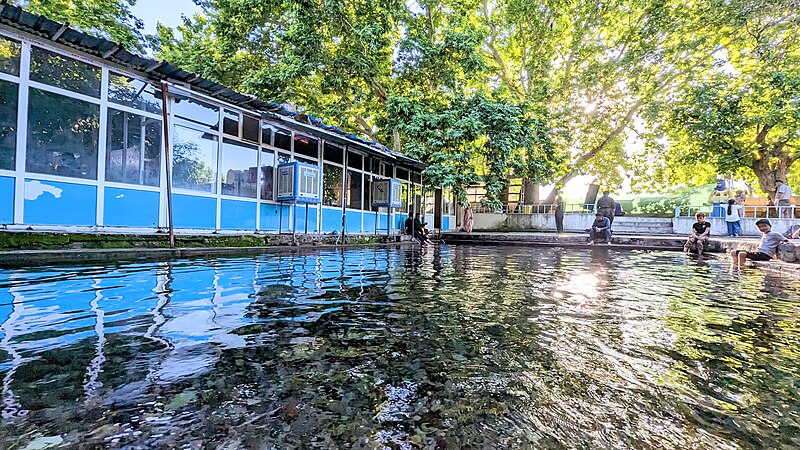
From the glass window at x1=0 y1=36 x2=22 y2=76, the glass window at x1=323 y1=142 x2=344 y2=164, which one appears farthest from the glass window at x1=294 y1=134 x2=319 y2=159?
the glass window at x1=0 y1=36 x2=22 y2=76

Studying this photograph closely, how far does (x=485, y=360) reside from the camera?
232 centimetres

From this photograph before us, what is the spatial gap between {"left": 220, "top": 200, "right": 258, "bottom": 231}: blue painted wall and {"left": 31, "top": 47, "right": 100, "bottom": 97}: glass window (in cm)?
339

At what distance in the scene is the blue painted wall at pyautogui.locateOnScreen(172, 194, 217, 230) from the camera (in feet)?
27.0

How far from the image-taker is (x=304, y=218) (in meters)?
11.5

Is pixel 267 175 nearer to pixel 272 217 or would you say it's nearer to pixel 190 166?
pixel 272 217

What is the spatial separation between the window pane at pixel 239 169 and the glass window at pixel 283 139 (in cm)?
83

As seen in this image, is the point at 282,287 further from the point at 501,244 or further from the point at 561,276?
the point at 501,244

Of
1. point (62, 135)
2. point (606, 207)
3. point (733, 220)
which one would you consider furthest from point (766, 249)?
point (62, 135)

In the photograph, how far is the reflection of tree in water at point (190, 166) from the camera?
8328mm

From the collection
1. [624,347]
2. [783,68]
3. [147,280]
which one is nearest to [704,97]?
[783,68]

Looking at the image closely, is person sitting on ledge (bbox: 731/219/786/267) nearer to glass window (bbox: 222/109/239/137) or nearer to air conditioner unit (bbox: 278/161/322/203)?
air conditioner unit (bbox: 278/161/322/203)

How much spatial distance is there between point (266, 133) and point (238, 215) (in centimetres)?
252

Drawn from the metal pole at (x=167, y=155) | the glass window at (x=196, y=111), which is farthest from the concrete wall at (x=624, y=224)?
the metal pole at (x=167, y=155)

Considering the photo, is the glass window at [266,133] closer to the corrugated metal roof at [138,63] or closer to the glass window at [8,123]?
the corrugated metal roof at [138,63]
